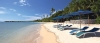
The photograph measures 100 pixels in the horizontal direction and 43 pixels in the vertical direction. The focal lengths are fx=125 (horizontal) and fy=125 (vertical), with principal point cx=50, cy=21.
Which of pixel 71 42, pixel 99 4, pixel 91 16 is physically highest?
pixel 99 4

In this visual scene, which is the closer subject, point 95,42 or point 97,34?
point 95,42

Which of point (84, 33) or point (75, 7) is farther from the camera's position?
point (75, 7)

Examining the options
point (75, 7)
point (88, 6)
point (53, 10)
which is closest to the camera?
point (88, 6)

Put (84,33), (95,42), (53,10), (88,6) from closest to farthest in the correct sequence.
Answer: (95,42), (84,33), (88,6), (53,10)

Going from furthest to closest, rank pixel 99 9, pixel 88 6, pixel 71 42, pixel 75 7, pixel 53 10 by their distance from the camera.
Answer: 1. pixel 53 10
2. pixel 75 7
3. pixel 88 6
4. pixel 99 9
5. pixel 71 42

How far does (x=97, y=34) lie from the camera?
28.4 feet

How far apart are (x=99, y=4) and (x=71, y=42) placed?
1544 centimetres

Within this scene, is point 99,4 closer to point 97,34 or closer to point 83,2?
point 83,2

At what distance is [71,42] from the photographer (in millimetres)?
7250

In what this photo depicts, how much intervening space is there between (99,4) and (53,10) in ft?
199

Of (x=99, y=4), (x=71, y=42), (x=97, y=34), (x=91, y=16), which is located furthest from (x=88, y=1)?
(x=71, y=42)

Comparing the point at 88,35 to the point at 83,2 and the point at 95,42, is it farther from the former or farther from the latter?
the point at 83,2

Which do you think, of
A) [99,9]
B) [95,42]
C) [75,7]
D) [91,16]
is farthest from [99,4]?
[95,42]

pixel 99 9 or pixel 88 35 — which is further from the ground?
pixel 99 9
